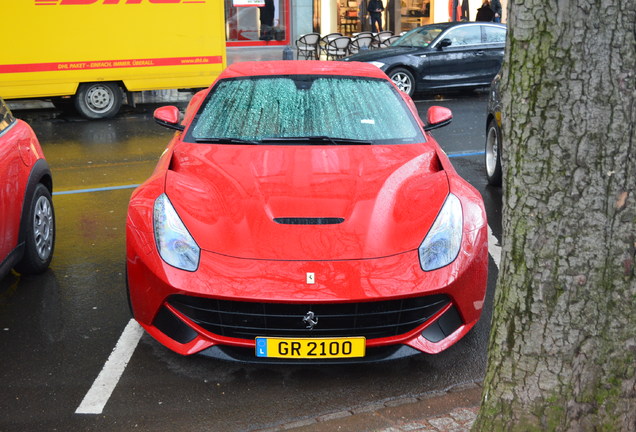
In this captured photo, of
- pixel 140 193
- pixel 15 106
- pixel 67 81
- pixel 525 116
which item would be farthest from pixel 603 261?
pixel 15 106

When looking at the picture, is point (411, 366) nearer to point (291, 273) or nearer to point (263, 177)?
point (291, 273)

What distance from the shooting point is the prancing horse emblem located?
3.95 meters

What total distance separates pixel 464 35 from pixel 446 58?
→ 746mm

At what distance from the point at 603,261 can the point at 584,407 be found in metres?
0.55

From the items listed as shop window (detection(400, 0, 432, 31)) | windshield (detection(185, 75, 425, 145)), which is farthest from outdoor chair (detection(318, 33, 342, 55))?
windshield (detection(185, 75, 425, 145))

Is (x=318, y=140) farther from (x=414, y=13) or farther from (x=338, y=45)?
(x=414, y=13)

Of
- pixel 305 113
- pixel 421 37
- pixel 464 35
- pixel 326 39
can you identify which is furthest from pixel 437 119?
pixel 326 39

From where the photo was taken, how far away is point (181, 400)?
4059 mm

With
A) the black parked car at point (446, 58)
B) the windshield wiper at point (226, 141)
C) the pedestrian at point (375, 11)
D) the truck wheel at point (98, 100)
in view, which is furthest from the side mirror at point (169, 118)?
the pedestrian at point (375, 11)

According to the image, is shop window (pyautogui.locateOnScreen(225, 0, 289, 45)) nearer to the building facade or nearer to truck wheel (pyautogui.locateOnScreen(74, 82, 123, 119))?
the building facade

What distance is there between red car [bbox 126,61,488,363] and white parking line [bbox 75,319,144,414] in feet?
1.07

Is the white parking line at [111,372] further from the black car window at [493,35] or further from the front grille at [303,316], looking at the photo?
the black car window at [493,35]

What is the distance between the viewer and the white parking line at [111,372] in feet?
13.2

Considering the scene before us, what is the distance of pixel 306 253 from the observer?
13.5 feet
